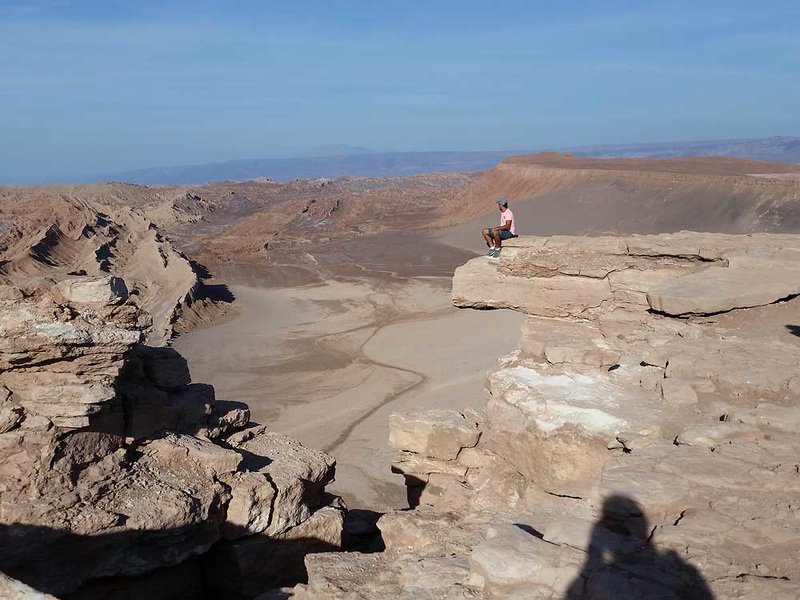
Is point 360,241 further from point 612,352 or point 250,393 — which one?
point 612,352

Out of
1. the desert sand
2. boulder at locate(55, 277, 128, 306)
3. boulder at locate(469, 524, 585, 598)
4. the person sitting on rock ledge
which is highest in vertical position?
the person sitting on rock ledge

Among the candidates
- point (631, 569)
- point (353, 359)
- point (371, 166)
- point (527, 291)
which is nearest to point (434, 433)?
point (527, 291)

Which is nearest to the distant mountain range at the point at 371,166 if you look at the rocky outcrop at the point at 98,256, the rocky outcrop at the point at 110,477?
the rocky outcrop at the point at 98,256

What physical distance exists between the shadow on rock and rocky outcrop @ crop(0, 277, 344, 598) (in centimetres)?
356

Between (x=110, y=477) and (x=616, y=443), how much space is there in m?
4.49

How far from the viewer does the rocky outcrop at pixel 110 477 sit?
219 inches

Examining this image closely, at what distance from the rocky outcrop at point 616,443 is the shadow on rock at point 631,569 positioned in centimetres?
1

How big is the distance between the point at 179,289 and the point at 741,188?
19.6 metres

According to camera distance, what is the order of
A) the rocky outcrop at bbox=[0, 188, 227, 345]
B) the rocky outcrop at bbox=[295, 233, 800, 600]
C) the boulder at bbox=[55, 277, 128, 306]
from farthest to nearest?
the rocky outcrop at bbox=[0, 188, 227, 345]
the boulder at bbox=[55, 277, 128, 306]
the rocky outcrop at bbox=[295, 233, 800, 600]

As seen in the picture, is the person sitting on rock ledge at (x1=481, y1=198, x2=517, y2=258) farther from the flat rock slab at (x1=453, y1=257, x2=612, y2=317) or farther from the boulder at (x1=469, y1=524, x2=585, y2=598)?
the boulder at (x1=469, y1=524, x2=585, y2=598)

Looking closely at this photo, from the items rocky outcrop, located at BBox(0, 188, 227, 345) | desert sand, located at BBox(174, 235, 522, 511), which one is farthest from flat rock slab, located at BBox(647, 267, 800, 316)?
rocky outcrop, located at BBox(0, 188, 227, 345)

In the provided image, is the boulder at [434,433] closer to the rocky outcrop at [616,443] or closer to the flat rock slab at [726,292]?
the rocky outcrop at [616,443]

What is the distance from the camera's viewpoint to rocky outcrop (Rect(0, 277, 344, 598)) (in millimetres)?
5574

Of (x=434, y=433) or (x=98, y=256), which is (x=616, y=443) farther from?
(x=98, y=256)
